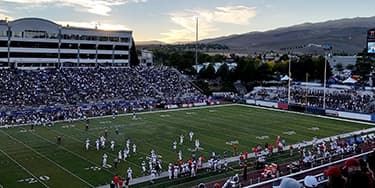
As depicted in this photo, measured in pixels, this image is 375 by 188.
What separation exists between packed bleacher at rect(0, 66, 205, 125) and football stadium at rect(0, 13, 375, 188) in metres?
0.16

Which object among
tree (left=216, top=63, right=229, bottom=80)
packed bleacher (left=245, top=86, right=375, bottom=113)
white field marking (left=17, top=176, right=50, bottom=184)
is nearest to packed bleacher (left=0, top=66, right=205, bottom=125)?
packed bleacher (left=245, top=86, right=375, bottom=113)

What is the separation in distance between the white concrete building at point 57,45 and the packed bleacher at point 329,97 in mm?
26981

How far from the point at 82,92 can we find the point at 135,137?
83.4 feet

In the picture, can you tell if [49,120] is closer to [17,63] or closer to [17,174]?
[17,174]

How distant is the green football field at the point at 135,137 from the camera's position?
23750 mm

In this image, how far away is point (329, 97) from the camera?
5878 centimetres

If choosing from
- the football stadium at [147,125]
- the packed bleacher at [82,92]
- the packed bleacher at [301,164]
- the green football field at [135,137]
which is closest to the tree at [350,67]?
the football stadium at [147,125]

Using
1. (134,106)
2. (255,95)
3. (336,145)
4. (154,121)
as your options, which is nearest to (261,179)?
(336,145)

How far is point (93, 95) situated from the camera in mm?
56875

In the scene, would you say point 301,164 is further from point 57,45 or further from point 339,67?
point 339,67

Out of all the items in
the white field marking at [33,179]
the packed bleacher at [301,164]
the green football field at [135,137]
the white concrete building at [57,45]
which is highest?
the white concrete building at [57,45]

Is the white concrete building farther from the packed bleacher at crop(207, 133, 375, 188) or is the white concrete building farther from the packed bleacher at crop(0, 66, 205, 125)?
the packed bleacher at crop(207, 133, 375, 188)

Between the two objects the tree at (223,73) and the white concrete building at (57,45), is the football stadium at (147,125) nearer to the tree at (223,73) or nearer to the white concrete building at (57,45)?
the white concrete building at (57,45)

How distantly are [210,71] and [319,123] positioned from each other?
53.4 meters
